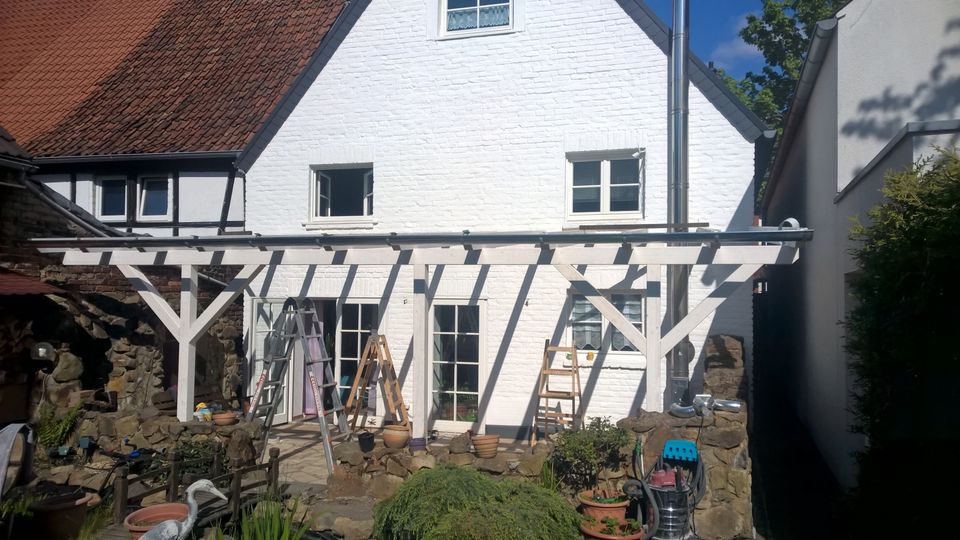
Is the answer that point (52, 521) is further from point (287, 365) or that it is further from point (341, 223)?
Result: point (341, 223)

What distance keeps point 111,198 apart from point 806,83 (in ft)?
39.1

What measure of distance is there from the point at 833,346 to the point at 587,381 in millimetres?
3205

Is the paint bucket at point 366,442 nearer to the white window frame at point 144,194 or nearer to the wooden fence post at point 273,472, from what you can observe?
the wooden fence post at point 273,472

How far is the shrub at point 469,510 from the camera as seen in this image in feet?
16.8

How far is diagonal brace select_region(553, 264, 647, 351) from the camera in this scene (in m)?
8.07

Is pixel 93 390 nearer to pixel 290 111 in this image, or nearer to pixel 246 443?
pixel 246 443

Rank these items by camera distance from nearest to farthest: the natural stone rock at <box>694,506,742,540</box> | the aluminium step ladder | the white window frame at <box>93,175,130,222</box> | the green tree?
1. the natural stone rock at <box>694,506,742,540</box>
2. the aluminium step ladder
3. the white window frame at <box>93,175,130,222</box>
4. the green tree

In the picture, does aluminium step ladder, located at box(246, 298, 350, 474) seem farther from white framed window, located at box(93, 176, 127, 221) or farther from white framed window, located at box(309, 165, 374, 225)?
white framed window, located at box(93, 176, 127, 221)

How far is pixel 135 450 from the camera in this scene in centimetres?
883

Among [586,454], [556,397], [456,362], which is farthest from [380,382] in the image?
[586,454]

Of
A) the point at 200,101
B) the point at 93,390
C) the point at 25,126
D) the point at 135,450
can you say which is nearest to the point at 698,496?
the point at 135,450

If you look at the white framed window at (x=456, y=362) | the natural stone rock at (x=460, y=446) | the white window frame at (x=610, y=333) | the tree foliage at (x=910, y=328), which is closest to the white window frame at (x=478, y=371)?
the white framed window at (x=456, y=362)

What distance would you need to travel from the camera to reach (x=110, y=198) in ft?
44.0

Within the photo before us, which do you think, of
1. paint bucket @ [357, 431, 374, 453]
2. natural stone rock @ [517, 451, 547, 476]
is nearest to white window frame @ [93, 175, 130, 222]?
paint bucket @ [357, 431, 374, 453]
